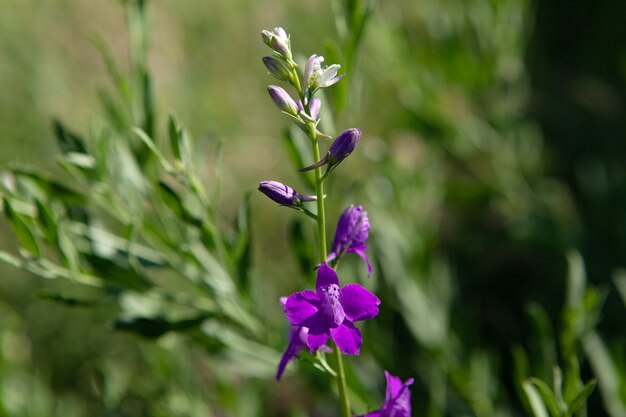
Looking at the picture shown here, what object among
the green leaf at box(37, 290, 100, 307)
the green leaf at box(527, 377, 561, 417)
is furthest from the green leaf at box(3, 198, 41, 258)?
the green leaf at box(527, 377, 561, 417)

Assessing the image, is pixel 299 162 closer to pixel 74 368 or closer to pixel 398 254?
pixel 398 254

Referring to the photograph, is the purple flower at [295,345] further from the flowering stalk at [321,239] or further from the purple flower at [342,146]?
the purple flower at [342,146]

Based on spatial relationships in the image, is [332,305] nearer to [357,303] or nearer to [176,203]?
[357,303]

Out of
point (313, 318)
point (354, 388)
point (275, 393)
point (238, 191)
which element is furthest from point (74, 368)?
point (313, 318)

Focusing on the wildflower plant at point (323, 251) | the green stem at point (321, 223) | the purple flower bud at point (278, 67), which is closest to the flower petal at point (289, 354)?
the wildflower plant at point (323, 251)

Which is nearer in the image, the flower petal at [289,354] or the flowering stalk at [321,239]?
the flowering stalk at [321,239]

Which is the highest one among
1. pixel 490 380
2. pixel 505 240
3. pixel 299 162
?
pixel 299 162
